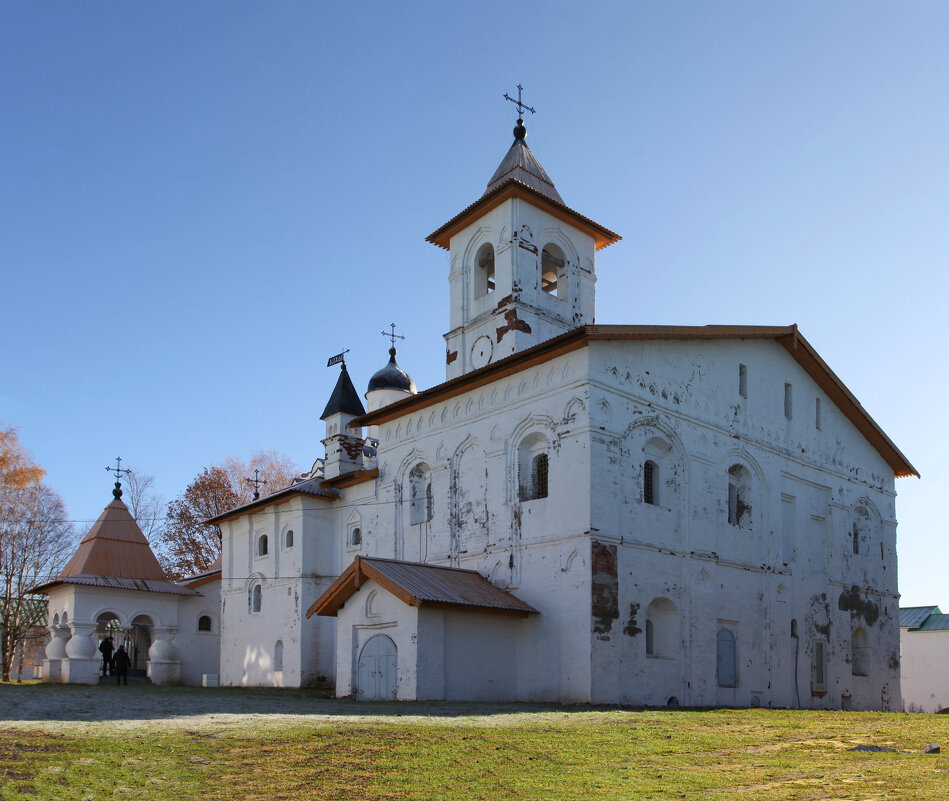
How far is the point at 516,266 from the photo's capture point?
25594 millimetres

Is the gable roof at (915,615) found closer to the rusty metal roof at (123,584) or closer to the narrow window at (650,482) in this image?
the narrow window at (650,482)

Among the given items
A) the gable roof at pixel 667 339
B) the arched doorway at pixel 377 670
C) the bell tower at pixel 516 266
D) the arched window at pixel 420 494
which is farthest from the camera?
Result: the bell tower at pixel 516 266

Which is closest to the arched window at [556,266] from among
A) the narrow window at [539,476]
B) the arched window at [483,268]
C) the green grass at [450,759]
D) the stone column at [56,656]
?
the arched window at [483,268]

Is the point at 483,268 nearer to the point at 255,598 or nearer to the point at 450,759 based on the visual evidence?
the point at 255,598

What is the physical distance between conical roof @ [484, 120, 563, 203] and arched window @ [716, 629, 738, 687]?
1305 centimetres

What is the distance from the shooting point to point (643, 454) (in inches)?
795

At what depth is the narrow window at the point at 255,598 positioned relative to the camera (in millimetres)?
30031

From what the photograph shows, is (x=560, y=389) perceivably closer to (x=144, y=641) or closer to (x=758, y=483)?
(x=758, y=483)

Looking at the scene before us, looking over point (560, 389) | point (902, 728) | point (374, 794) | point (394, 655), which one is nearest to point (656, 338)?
point (560, 389)

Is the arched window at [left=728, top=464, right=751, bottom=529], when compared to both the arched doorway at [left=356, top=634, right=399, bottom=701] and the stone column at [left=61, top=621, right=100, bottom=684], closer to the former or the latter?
the arched doorway at [left=356, top=634, right=399, bottom=701]

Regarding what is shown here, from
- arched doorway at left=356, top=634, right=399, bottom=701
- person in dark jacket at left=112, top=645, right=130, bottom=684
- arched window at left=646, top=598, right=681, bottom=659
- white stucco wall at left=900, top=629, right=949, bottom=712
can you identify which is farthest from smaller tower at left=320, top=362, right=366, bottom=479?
white stucco wall at left=900, top=629, right=949, bottom=712

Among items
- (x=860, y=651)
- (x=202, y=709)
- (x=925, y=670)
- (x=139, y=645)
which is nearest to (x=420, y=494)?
(x=202, y=709)

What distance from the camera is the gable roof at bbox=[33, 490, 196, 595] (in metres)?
31.6

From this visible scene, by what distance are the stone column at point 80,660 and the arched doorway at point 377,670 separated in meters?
14.0
